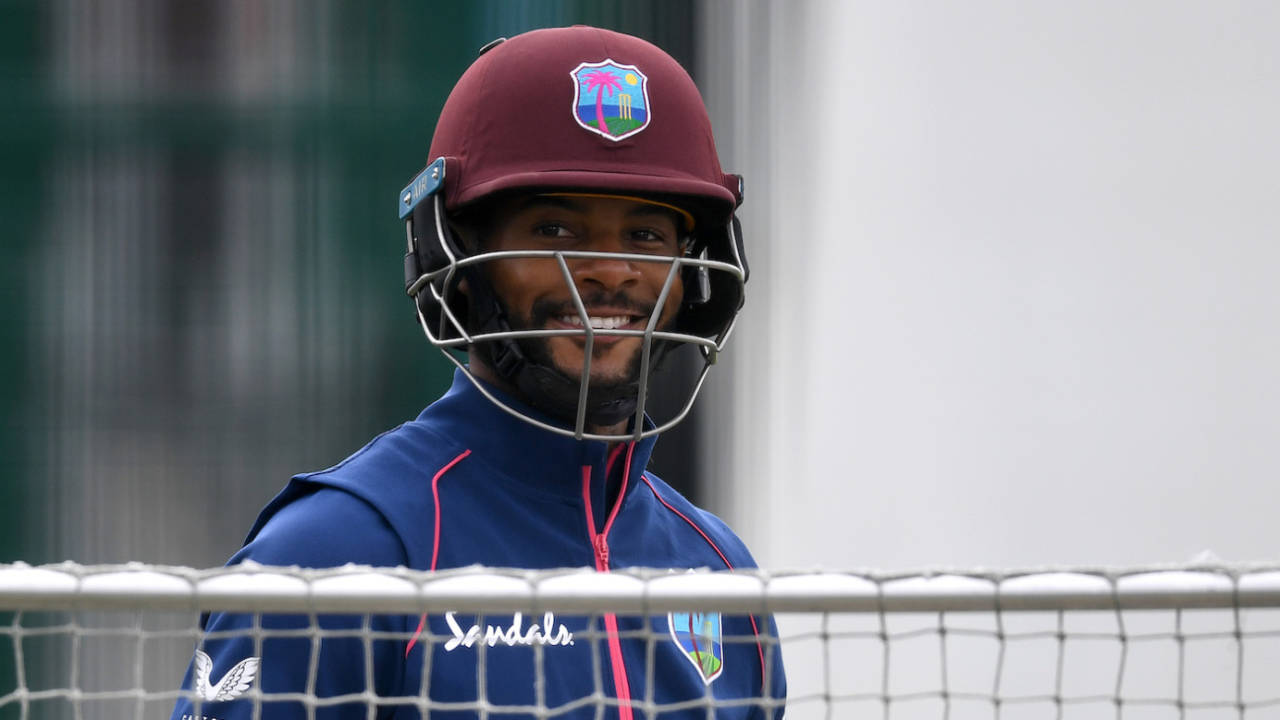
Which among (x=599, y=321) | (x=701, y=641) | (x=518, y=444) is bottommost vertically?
(x=701, y=641)

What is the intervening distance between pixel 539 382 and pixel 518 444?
0.07 metres

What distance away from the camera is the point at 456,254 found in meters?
1.30

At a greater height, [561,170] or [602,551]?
[561,170]

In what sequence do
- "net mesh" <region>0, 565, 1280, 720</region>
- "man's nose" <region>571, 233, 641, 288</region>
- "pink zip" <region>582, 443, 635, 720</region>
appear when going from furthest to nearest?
1. "man's nose" <region>571, 233, 641, 288</region>
2. "pink zip" <region>582, 443, 635, 720</region>
3. "net mesh" <region>0, 565, 1280, 720</region>

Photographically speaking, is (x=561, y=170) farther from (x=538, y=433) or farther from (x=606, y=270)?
(x=538, y=433)

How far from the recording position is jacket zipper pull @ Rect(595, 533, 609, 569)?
48.6 inches

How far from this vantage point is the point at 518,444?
1.25 metres

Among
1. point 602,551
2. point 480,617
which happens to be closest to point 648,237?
point 602,551

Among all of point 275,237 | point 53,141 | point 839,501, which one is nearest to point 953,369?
point 839,501

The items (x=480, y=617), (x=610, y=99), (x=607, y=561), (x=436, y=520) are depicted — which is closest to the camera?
(x=480, y=617)

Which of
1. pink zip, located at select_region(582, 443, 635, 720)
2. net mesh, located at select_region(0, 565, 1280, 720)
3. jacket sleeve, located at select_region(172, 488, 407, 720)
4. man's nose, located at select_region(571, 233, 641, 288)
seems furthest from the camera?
man's nose, located at select_region(571, 233, 641, 288)

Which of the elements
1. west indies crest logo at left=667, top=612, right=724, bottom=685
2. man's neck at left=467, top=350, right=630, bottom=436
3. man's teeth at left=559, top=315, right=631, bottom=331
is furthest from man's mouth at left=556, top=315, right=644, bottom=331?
west indies crest logo at left=667, top=612, right=724, bottom=685

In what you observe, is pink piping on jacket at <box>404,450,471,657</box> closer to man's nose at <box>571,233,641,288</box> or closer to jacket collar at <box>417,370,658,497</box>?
jacket collar at <box>417,370,658,497</box>

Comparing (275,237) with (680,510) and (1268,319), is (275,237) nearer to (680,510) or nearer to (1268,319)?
(680,510)
